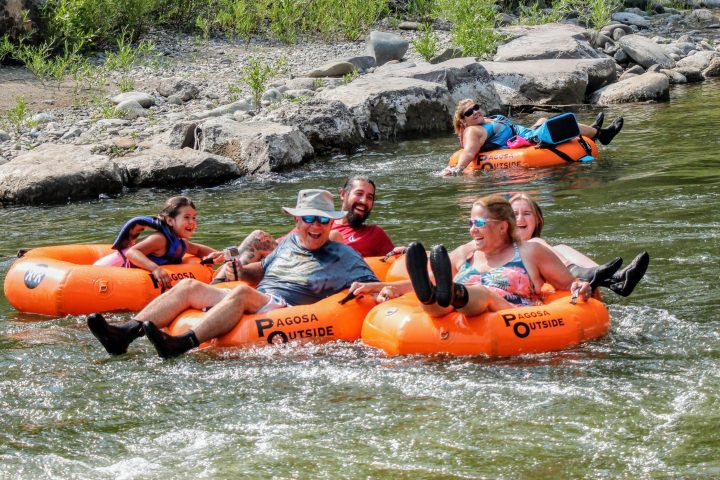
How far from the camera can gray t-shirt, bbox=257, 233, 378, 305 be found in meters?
6.38

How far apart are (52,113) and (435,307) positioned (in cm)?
946

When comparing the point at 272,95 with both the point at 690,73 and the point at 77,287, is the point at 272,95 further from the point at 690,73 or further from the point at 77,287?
the point at 77,287

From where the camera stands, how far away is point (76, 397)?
17.8 ft

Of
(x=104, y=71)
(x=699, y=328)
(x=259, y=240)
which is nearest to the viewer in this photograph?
(x=699, y=328)

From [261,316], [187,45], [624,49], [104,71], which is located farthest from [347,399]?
[624,49]

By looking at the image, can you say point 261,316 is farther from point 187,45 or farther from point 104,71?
point 187,45

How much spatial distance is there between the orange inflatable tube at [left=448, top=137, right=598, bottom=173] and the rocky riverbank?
6.96 feet

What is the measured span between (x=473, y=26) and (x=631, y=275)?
1181cm

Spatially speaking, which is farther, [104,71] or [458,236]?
[104,71]

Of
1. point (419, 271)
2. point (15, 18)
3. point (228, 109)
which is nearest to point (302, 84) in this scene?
point (228, 109)

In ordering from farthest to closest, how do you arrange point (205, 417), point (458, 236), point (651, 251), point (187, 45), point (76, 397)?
point (187, 45), point (458, 236), point (651, 251), point (76, 397), point (205, 417)

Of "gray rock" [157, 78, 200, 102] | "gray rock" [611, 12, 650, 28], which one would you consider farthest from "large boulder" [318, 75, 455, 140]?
"gray rock" [611, 12, 650, 28]

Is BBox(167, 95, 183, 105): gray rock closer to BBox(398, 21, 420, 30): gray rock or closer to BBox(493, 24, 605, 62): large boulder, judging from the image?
BBox(493, 24, 605, 62): large boulder

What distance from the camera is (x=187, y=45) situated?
17734mm
